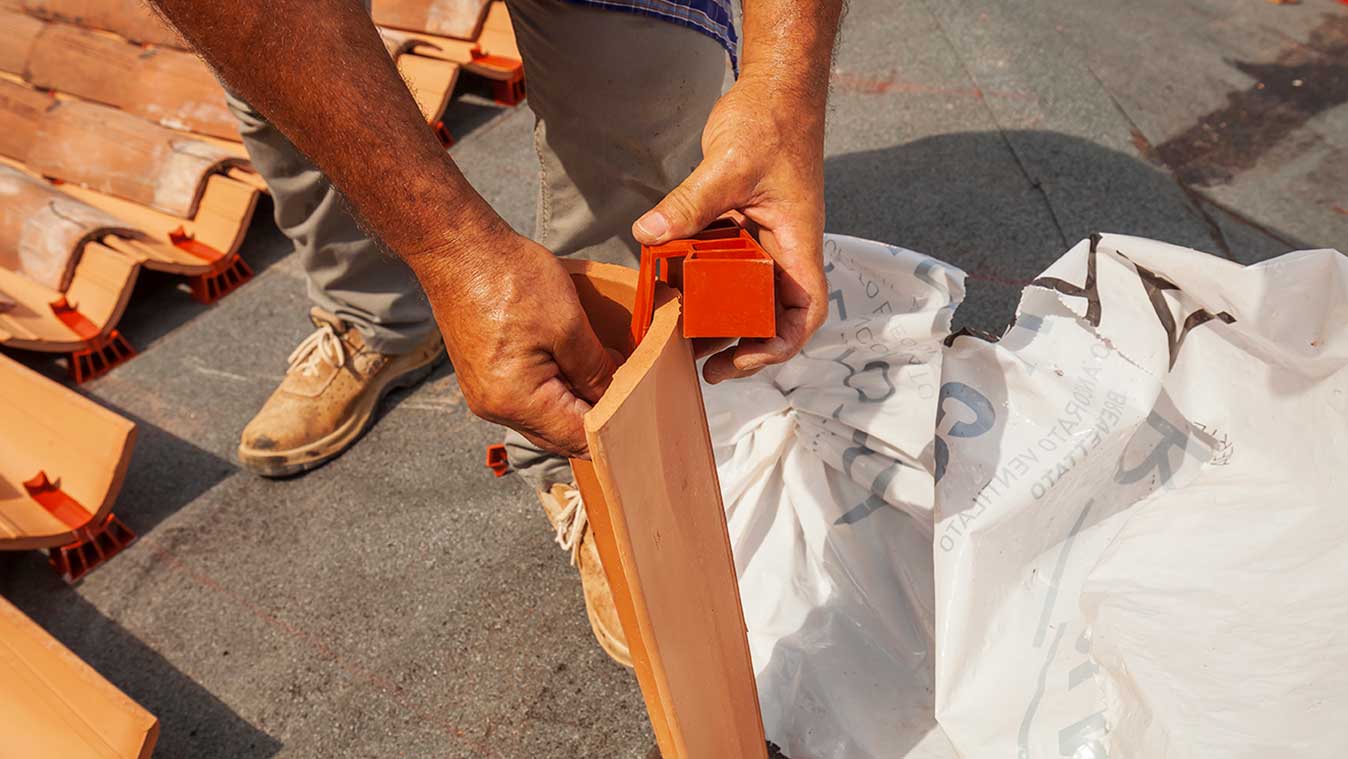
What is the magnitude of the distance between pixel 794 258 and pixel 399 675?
93cm

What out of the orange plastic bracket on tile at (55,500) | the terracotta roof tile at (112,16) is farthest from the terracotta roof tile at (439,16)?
the orange plastic bracket on tile at (55,500)

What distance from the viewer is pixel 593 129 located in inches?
55.8

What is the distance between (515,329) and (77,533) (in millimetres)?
1246

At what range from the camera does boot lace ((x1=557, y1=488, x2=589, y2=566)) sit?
4.86ft

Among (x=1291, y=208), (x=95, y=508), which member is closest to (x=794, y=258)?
(x=95, y=508)

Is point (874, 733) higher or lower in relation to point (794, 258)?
lower

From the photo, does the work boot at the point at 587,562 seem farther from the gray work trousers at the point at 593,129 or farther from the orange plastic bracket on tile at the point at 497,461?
the orange plastic bracket on tile at the point at 497,461

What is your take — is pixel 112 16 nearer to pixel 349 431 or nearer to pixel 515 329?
pixel 349 431

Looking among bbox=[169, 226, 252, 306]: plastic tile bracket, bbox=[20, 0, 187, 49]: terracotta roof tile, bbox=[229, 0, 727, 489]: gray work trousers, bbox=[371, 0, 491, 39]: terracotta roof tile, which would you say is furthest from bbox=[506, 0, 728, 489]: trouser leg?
bbox=[20, 0, 187, 49]: terracotta roof tile

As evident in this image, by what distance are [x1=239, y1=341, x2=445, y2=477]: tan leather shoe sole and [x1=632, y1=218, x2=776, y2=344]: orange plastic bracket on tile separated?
1.15m

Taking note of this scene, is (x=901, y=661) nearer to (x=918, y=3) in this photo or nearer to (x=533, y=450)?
(x=533, y=450)

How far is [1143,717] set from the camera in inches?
42.1

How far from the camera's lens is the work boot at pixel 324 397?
181cm

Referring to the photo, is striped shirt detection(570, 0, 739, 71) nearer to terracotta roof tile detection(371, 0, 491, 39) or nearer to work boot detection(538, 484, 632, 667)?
work boot detection(538, 484, 632, 667)
